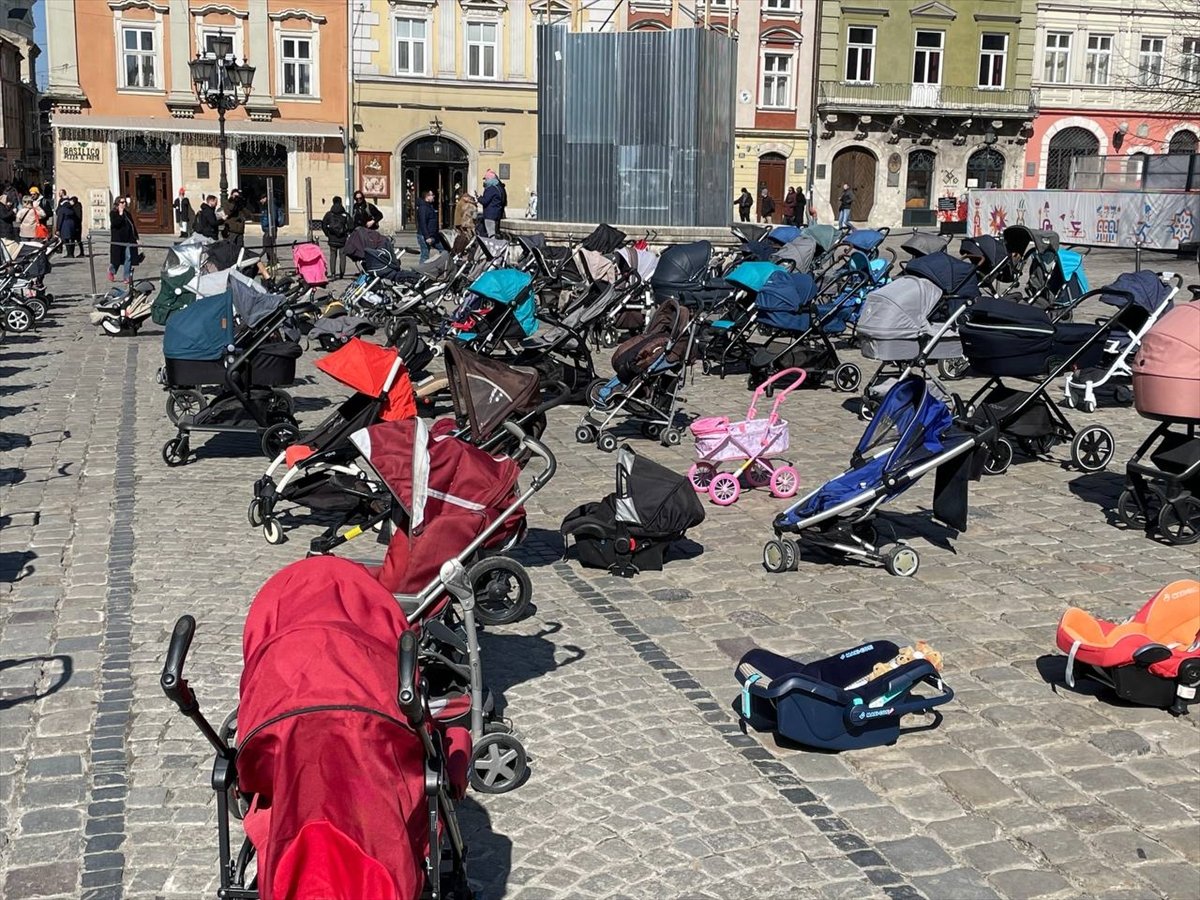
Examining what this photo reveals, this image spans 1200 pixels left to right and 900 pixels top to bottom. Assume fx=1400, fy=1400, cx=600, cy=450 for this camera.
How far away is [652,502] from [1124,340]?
710cm

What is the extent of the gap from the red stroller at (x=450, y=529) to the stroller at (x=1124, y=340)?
701 centimetres

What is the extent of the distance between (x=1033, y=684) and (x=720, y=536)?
298 cm

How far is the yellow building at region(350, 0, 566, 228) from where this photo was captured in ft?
143

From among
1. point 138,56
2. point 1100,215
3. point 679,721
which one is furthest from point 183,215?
point 679,721

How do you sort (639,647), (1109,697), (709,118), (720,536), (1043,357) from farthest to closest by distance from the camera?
(709,118), (1043,357), (720,536), (639,647), (1109,697)

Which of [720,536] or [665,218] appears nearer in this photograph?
[720,536]

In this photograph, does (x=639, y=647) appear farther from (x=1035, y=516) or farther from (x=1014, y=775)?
(x=1035, y=516)

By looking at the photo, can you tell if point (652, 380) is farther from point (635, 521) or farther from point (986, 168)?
point (986, 168)

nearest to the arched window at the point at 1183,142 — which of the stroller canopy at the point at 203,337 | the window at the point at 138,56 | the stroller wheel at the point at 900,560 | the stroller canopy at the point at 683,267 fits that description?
the window at the point at 138,56

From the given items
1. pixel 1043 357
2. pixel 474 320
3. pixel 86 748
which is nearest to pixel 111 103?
pixel 474 320

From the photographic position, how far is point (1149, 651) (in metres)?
6.30

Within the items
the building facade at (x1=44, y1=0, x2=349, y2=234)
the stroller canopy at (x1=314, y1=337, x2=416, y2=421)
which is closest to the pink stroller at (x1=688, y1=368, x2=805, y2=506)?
the stroller canopy at (x1=314, y1=337, x2=416, y2=421)

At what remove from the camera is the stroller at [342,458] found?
29.5ft

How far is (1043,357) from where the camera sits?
10719 mm
